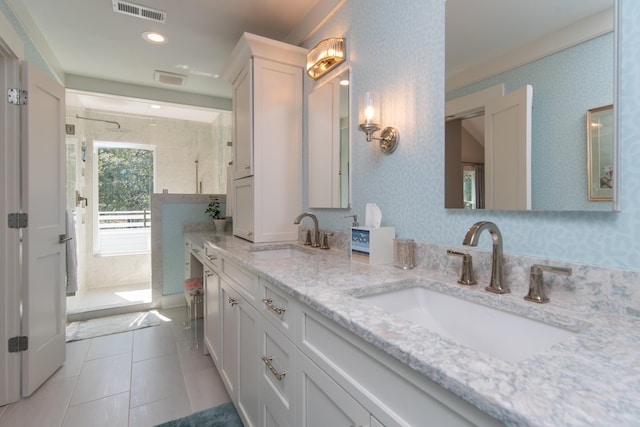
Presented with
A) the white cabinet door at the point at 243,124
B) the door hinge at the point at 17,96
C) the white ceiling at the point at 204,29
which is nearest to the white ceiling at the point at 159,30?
the white ceiling at the point at 204,29

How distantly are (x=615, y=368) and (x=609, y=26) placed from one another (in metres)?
0.85

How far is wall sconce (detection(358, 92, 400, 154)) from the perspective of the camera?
1496 millimetres

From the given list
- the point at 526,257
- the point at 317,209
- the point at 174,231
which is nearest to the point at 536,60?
the point at 526,257

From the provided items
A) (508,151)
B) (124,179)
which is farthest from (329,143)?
(124,179)

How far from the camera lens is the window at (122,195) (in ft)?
14.2

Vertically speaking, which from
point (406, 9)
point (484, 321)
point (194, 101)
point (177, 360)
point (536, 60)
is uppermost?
point (194, 101)

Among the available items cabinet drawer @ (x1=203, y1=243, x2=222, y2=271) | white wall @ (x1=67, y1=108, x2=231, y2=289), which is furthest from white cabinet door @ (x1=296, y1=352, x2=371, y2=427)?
white wall @ (x1=67, y1=108, x2=231, y2=289)

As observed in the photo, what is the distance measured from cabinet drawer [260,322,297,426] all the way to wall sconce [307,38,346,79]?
5.12 feet

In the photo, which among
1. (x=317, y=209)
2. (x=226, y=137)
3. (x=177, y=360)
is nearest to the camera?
(x=317, y=209)

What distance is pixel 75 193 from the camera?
3.61 m

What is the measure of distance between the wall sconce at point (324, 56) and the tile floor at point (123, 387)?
7.00 ft

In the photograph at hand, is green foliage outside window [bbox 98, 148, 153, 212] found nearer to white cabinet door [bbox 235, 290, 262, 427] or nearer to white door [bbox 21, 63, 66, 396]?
white door [bbox 21, 63, 66, 396]

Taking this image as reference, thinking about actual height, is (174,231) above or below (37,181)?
below

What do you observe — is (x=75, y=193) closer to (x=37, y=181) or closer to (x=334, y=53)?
(x=37, y=181)
